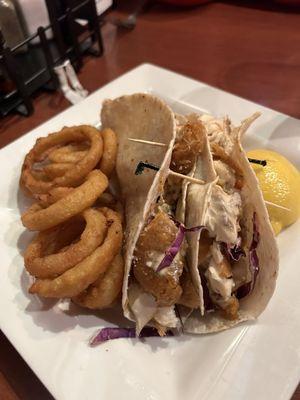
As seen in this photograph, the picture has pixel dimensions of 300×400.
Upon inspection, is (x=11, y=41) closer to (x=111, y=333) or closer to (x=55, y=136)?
(x=55, y=136)

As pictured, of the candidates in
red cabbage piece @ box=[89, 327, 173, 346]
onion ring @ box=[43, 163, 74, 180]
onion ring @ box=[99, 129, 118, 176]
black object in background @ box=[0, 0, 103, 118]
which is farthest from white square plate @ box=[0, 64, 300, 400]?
black object in background @ box=[0, 0, 103, 118]

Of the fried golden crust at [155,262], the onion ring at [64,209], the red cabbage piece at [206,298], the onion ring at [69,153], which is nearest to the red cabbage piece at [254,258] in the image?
the red cabbage piece at [206,298]

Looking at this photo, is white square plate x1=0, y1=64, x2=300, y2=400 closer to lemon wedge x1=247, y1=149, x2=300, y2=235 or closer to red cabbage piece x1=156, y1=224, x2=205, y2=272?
lemon wedge x1=247, y1=149, x2=300, y2=235

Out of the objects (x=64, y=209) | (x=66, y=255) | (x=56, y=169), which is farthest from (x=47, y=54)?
(x=66, y=255)

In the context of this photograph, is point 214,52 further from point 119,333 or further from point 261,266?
point 119,333

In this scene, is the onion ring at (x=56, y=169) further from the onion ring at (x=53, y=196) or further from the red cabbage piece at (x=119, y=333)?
the red cabbage piece at (x=119, y=333)

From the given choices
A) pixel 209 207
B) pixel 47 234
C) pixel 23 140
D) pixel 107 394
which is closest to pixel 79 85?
pixel 23 140
